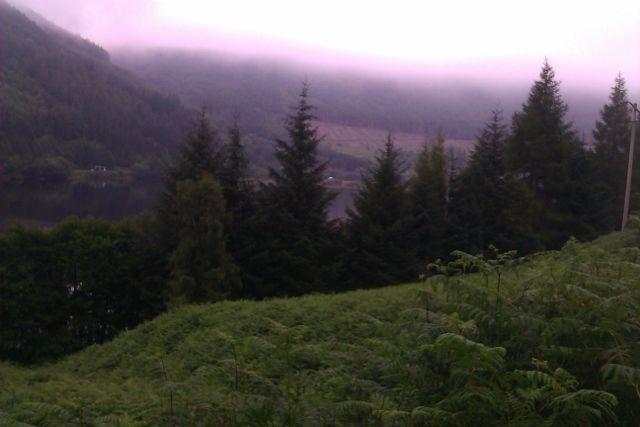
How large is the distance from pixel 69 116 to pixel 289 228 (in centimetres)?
8022

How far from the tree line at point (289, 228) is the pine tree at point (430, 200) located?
0.08m

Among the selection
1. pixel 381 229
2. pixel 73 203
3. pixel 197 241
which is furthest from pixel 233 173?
pixel 73 203

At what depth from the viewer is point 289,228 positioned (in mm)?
25938

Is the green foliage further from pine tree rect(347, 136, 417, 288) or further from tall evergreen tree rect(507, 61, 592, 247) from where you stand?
tall evergreen tree rect(507, 61, 592, 247)

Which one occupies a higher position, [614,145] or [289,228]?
[614,145]

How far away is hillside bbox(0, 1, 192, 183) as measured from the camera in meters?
72.6

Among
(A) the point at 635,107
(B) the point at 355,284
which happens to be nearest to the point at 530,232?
(A) the point at 635,107

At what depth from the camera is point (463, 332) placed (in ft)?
13.0

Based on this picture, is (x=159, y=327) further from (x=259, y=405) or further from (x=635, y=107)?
(x=635, y=107)

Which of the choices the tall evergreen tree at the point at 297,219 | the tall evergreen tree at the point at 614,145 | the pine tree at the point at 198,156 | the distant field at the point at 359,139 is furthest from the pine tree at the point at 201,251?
the distant field at the point at 359,139

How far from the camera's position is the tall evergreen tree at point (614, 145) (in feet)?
129

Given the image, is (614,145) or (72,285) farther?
(614,145)

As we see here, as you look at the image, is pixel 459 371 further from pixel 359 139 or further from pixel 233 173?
pixel 359 139

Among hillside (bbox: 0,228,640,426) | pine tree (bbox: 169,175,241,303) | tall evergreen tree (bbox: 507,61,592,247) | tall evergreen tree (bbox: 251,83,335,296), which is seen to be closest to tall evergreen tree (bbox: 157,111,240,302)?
pine tree (bbox: 169,175,241,303)
